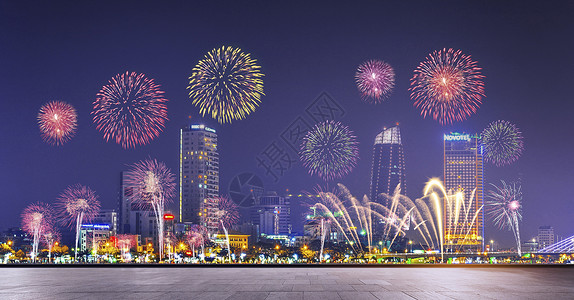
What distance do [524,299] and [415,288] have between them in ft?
21.7

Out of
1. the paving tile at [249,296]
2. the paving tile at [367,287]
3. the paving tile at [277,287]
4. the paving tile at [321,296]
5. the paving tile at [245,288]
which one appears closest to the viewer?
the paving tile at [249,296]

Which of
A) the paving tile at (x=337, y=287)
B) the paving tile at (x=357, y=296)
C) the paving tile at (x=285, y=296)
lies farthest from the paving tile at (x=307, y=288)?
the paving tile at (x=357, y=296)

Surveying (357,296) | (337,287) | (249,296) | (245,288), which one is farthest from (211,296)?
(337,287)

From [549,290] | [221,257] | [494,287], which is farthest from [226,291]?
[221,257]

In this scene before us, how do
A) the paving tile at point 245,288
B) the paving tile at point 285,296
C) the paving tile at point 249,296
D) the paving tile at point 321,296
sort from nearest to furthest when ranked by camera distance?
the paving tile at point 249,296 → the paving tile at point 285,296 → the paving tile at point 321,296 → the paving tile at point 245,288

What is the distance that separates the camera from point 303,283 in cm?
3531

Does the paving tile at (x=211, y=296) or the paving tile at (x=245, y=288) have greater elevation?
the paving tile at (x=211, y=296)

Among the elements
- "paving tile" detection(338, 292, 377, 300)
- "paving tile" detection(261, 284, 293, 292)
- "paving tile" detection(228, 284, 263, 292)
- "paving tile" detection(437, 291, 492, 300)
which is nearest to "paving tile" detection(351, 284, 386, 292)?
"paving tile" detection(338, 292, 377, 300)

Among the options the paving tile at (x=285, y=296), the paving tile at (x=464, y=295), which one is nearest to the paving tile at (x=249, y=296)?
the paving tile at (x=285, y=296)

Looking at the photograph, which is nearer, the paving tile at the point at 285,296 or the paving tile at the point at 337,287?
the paving tile at the point at 285,296

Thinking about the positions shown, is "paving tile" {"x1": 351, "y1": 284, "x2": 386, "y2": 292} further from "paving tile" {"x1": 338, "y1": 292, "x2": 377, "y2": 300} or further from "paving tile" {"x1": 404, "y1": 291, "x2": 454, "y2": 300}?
"paving tile" {"x1": 404, "y1": 291, "x2": 454, "y2": 300}

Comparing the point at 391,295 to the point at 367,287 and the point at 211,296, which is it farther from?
the point at 211,296

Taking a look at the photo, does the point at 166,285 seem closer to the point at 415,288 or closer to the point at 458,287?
the point at 415,288

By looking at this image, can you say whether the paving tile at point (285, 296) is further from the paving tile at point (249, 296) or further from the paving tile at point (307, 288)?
the paving tile at point (307, 288)
